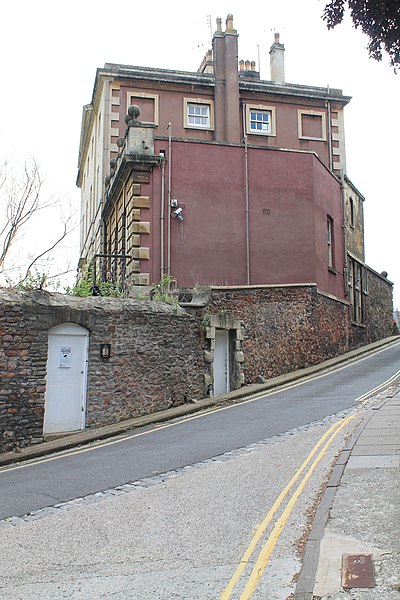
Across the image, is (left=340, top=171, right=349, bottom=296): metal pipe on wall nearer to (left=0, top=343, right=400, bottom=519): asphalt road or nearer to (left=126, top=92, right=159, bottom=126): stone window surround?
(left=126, top=92, right=159, bottom=126): stone window surround

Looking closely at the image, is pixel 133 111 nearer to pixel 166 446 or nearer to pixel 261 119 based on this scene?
pixel 261 119

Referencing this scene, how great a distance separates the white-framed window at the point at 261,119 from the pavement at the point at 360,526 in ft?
66.3

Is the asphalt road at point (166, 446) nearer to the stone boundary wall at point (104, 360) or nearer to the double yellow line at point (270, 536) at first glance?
the stone boundary wall at point (104, 360)

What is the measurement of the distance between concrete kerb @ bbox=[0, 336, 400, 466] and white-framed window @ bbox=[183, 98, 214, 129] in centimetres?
1271

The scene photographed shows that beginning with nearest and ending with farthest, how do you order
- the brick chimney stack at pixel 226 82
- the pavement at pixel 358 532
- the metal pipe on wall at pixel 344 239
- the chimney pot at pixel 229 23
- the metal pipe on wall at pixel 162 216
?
the pavement at pixel 358 532 < the metal pipe on wall at pixel 162 216 < the metal pipe on wall at pixel 344 239 < the brick chimney stack at pixel 226 82 < the chimney pot at pixel 229 23

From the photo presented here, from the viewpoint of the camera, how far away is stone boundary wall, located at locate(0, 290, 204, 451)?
1252 cm

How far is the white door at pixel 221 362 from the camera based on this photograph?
62.0ft

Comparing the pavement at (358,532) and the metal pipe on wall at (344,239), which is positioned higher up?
the metal pipe on wall at (344,239)

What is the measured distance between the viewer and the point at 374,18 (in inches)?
221

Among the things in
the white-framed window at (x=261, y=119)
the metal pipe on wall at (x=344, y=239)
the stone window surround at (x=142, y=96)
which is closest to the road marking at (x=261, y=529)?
the metal pipe on wall at (x=344, y=239)

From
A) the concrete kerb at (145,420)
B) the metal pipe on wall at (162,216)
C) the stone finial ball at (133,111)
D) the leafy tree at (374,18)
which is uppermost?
the stone finial ball at (133,111)

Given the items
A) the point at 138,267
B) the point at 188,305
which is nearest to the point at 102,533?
the point at 188,305

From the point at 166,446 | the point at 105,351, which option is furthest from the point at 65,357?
the point at 166,446

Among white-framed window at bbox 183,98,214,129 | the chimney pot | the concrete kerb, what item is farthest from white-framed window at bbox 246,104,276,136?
the concrete kerb
